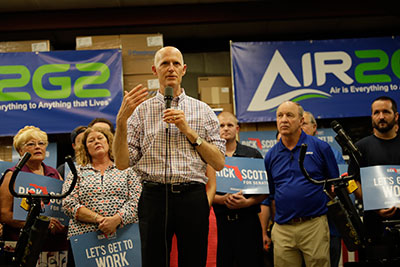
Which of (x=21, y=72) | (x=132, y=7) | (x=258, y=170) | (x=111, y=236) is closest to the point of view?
(x=111, y=236)

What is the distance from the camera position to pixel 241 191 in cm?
334

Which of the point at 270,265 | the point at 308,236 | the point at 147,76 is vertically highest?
the point at 147,76

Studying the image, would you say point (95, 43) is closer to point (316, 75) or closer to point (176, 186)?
point (316, 75)

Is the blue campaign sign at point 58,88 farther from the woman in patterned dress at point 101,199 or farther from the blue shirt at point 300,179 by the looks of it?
the blue shirt at point 300,179

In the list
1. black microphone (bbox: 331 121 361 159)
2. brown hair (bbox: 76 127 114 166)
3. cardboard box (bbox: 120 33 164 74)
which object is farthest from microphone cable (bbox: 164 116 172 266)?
cardboard box (bbox: 120 33 164 74)

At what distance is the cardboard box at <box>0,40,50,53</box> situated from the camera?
5.68 m

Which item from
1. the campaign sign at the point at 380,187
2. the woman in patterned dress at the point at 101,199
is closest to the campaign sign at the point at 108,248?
→ the woman in patterned dress at the point at 101,199

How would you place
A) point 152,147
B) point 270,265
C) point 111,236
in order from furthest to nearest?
1. point 270,265
2. point 111,236
3. point 152,147

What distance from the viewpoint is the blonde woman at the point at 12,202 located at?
3.10m

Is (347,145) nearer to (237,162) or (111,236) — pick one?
(237,162)

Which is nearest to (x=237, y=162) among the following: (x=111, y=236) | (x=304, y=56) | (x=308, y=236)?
(x=308, y=236)

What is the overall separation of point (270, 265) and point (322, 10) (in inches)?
140

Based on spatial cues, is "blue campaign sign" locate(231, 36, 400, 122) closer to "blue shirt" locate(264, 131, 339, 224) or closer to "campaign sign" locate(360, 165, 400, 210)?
"blue shirt" locate(264, 131, 339, 224)

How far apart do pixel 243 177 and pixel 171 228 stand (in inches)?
60.4
